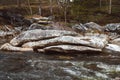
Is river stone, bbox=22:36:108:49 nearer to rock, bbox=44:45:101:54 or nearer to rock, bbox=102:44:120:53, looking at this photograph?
rock, bbox=44:45:101:54

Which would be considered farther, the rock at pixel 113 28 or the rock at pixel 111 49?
the rock at pixel 113 28

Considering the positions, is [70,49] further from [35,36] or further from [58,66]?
[58,66]

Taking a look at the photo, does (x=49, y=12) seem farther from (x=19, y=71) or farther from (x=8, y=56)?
(x=19, y=71)

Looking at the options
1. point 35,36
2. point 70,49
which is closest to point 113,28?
point 35,36

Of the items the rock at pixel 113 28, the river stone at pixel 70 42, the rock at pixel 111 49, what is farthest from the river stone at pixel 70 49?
the rock at pixel 113 28

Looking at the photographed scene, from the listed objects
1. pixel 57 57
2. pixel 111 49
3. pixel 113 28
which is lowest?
pixel 113 28

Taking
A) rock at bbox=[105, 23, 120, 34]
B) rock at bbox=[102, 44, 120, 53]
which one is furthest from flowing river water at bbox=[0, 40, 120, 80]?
rock at bbox=[105, 23, 120, 34]

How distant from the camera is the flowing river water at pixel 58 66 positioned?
18.0 m

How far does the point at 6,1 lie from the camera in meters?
86.6

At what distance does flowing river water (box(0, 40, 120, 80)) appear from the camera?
18047 mm

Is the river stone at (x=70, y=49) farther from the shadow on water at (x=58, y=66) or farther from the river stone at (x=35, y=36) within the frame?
the river stone at (x=35, y=36)

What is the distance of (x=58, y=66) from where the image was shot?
69.3ft

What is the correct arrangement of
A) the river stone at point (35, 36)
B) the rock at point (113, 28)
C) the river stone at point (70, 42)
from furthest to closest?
the rock at point (113, 28)
the river stone at point (35, 36)
the river stone at point (70, 42)

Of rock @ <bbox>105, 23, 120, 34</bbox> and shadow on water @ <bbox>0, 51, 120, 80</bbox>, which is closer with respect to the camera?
shadow on water @ <bbox>0, 51, 120, 80</bbox>
